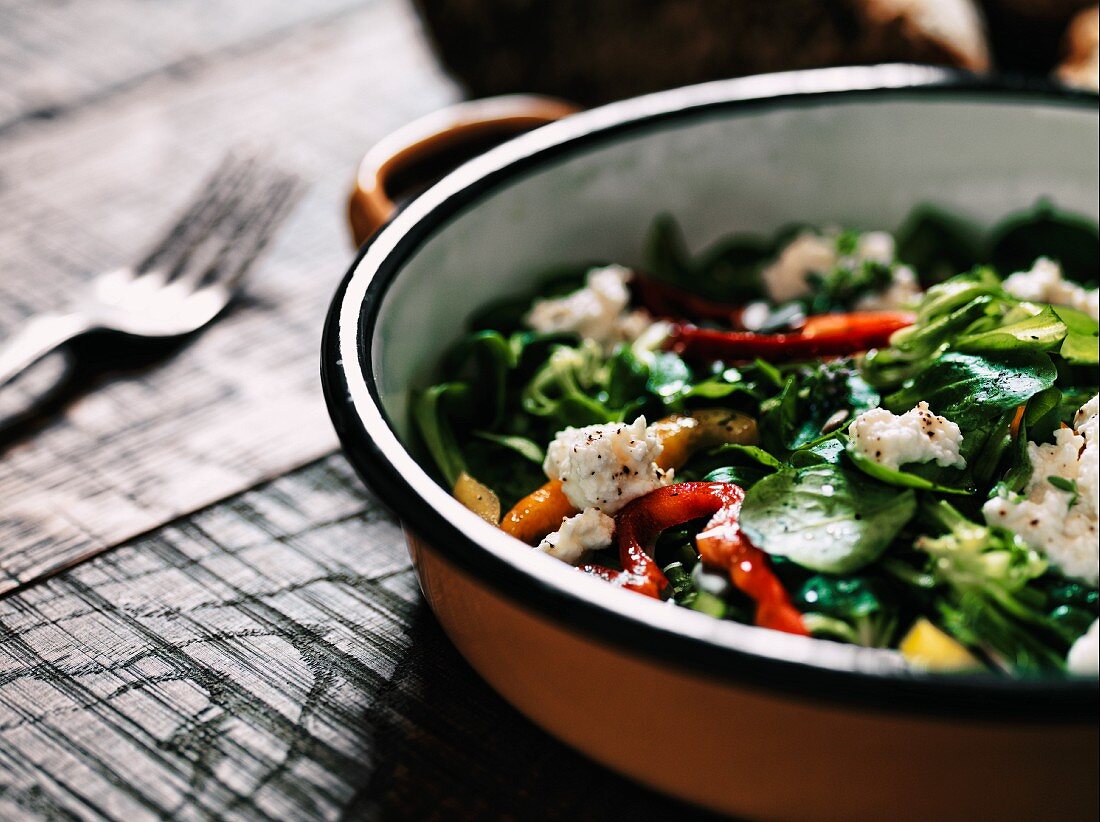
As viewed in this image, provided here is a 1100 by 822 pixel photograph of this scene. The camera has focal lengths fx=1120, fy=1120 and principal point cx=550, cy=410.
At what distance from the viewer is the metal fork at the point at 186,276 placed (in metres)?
1.23

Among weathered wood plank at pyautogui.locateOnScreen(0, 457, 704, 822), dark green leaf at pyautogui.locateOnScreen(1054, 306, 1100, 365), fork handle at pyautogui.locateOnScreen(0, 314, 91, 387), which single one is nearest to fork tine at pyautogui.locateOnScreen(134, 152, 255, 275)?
fork handle at pyautogui.locateOnScreen(0, 314, 91, 387)

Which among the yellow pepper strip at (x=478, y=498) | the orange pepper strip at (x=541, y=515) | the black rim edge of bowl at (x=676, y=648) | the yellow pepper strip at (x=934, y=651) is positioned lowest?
the yellow pepper strip at (x=478, y=498)

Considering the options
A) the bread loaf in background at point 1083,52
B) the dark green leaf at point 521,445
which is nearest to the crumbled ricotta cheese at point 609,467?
the dark green leaf at point 521,445

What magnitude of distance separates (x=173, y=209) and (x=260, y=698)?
Result: 0.92 meters

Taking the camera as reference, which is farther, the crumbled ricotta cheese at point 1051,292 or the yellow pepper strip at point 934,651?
the crumbled ricotta cheese at point 1051,292

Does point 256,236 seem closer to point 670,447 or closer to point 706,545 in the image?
point 670,447

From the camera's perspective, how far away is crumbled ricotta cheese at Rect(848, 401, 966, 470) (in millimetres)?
829

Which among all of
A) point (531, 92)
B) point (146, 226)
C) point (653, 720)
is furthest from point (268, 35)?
point (653, 720)

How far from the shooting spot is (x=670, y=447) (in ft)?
3.12

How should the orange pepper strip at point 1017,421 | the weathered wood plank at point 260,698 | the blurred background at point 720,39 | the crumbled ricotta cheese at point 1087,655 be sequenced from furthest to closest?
the blurred background at point 720,39 → the orange pepper strip at point 1017,421 → the weathered wood plank at point 260,698 → the crumbled ricotta cheese at point 1087,655

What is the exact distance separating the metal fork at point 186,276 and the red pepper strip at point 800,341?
0.62 m

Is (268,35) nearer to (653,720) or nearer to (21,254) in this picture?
(21,254)

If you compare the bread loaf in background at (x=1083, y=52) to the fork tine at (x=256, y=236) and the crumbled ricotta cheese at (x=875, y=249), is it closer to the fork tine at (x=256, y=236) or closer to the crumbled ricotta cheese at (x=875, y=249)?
the crumbled ricotta cheese at (x=875, y=249)

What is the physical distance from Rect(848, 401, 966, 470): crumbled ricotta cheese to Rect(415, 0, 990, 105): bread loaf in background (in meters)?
0.82
